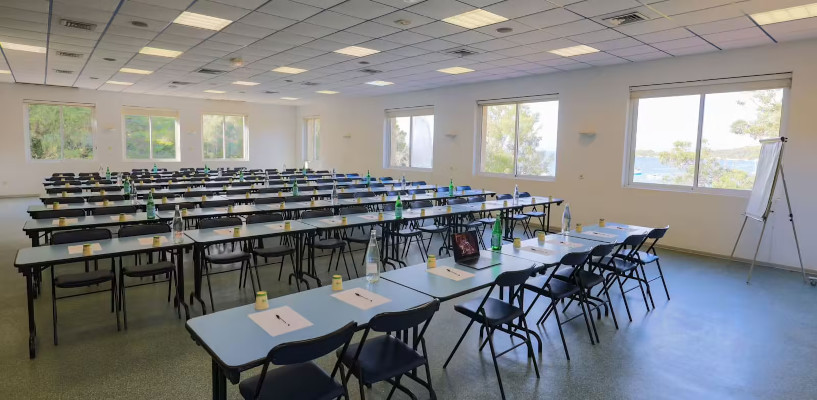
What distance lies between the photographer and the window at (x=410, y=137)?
12758 mm

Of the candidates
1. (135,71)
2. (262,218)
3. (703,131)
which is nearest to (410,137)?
(135,71)

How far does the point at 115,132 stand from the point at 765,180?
17.2 m

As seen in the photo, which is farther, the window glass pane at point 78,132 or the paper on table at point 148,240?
the window glass pane at point 78,132

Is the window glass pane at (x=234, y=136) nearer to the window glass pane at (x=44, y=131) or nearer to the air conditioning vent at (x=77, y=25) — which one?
the window glass pane at (x=44, y=131)

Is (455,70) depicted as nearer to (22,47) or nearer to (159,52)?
(159,52)

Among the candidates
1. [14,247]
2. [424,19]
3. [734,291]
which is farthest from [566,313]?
[14,247]

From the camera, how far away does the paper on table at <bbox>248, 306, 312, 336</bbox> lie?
7.45 feet

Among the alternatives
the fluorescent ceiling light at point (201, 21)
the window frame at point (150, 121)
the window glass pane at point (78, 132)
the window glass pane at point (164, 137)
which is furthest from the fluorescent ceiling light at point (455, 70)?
the window glass pane at point (78, 132)

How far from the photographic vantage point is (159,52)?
823cm

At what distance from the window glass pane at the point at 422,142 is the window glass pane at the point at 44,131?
439 inches

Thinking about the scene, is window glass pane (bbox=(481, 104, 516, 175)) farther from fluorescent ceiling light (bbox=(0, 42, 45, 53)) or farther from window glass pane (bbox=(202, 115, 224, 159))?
window glass pane (bbox=(202, 115, 224, 159))

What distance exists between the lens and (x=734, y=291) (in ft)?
18.0

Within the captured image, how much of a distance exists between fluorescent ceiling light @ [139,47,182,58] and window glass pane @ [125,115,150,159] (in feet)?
28.0

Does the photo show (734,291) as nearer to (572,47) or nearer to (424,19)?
(572,47)
